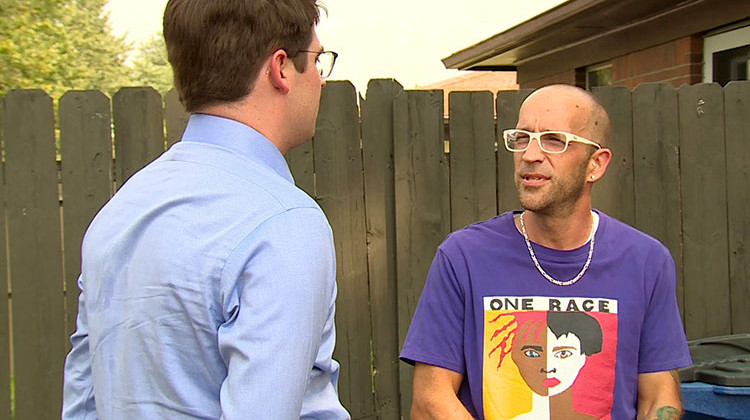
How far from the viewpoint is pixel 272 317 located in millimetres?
1104

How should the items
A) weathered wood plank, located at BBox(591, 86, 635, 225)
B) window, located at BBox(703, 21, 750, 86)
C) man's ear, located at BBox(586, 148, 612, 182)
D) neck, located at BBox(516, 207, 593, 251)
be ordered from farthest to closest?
window, located at BBox(703, 21, 750, 86), weathered wood plank, located at BBox(591, 86, 635, 225), man's ear, located at BBox(586, 148, 612, 182), neck, located at BBox(516, 207, 593, 251)

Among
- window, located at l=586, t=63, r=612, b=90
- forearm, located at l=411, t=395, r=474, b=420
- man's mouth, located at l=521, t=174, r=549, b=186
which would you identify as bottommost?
forearm, located at l=411, t=395, r=474, b=420

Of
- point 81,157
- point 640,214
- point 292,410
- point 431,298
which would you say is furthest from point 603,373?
point 81,157

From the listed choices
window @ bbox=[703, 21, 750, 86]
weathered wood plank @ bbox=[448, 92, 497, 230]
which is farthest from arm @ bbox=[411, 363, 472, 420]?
window @ bbox=[703, 21, 750, 86]

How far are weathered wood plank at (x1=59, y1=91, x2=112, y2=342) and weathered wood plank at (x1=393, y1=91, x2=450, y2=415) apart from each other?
4.90 ft

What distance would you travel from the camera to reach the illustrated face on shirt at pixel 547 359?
84.8 inches

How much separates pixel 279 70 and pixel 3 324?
9.44ft

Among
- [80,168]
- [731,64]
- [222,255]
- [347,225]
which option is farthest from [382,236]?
[731,64]

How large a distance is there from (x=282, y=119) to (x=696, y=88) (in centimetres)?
371

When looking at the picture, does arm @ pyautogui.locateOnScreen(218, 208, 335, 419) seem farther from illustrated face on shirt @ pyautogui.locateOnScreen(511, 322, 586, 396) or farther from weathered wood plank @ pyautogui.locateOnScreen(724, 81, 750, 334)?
weathered wood plank @ pyautogui.locateOnScreen(724, 81, 750, 334)

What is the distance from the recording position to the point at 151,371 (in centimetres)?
118

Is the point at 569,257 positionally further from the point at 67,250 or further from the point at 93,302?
the point at 67,250

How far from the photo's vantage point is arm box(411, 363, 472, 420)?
85.0 inches

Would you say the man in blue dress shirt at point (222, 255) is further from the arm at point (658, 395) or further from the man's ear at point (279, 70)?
the arm at point (658, 395)
